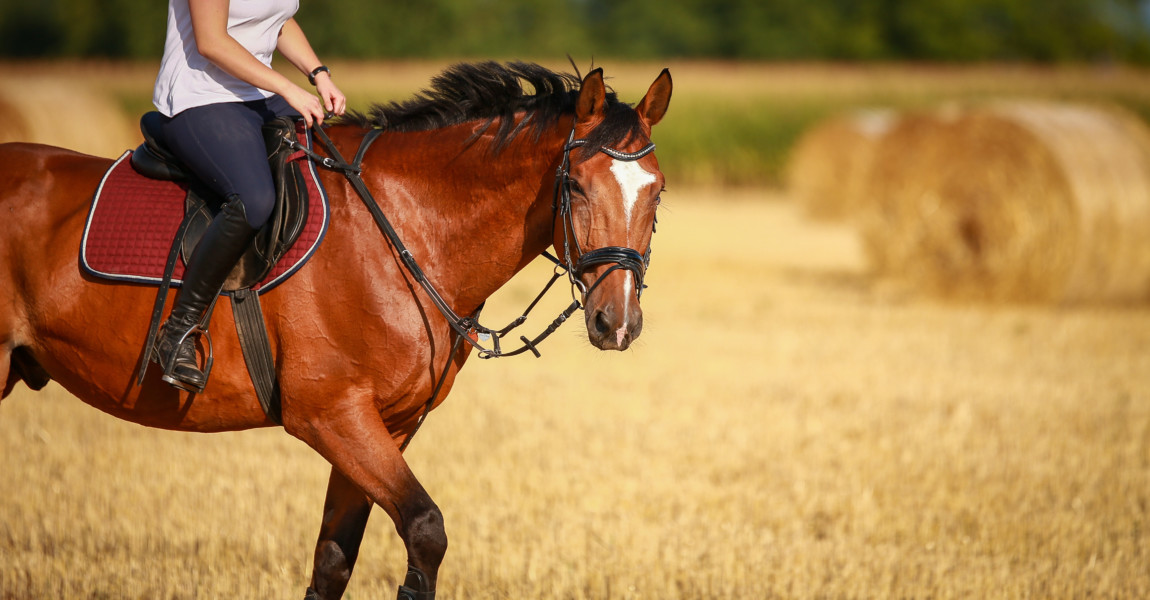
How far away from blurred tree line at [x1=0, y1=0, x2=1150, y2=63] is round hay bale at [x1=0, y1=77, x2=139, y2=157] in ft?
91.2

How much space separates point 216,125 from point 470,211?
3.08 ft

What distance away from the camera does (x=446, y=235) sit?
3.91m

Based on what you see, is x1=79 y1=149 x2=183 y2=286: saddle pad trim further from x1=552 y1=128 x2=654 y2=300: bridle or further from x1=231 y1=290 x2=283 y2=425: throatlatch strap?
x1=552 y1=128 x2=654 y2=300: bridle

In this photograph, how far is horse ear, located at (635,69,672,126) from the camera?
3699 mm

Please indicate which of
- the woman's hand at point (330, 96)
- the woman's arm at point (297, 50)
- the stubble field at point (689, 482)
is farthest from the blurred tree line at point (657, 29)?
the woman's hand at point (330, 96)

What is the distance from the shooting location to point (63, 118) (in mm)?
15484

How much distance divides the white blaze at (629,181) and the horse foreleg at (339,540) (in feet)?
5.14

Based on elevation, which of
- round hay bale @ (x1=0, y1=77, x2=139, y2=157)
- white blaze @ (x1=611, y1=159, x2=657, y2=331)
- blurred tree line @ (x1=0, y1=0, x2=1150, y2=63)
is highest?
blurred tree line @ (x1=0, y1=0, x2=1150, y2=63)

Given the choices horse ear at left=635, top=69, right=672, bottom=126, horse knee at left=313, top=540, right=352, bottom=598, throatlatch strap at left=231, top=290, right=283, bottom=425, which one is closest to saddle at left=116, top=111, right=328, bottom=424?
throatlatch strap at left=231, top=290, right=283, bottom=425

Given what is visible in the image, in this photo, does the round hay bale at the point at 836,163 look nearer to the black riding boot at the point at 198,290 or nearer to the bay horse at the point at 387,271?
the bay horse at the point at 387,271

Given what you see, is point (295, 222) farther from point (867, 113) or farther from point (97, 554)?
point (867, 113)

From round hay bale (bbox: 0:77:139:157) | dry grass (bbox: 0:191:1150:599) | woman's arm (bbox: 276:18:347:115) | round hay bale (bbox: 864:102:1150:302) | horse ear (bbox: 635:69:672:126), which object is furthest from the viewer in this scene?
round hay bale (bbox: 0:77:139:157)

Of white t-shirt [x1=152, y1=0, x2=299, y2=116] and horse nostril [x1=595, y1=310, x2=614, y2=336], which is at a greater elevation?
white t-shirt [x1=152, y1=0, x2=299, y2=116]

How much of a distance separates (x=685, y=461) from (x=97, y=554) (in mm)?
3688
